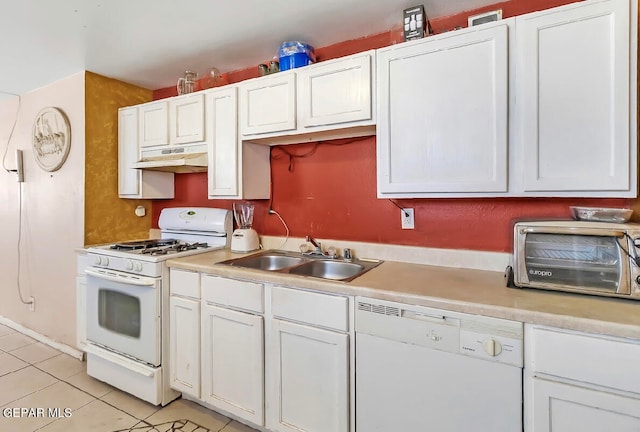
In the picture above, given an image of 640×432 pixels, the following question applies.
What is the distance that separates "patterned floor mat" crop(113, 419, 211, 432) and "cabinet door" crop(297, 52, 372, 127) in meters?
1.85

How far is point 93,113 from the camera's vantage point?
2.73 meters

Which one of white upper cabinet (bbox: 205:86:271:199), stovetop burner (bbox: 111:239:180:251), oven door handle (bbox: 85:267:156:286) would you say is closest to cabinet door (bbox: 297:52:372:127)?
white upper cabinet (bbox: 205:86:271:199)

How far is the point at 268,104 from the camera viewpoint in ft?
6.93

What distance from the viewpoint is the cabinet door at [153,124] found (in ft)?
8.46

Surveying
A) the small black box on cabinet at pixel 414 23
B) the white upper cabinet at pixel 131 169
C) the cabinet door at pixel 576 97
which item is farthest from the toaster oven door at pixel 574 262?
the white upper cabinet at pixel 131 169

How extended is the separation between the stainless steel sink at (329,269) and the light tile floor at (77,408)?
37.4 inches

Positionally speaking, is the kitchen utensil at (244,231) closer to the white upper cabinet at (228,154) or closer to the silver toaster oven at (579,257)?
the white upper cabinet at (228,154)

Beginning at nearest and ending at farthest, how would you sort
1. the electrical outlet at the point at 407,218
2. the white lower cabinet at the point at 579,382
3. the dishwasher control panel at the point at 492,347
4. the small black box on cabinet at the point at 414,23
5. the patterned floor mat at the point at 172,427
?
the white lower cabinet at the point at 579,382 < the dishwasher control panel at the point at 492,347 < the small black box on cabinet at the point at 414,23 < the patterned floor mat at the point at 172,427 < the electrical outlet at the point at 407,218

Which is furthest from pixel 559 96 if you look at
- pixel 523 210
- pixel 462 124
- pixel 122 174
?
pixel 122 174

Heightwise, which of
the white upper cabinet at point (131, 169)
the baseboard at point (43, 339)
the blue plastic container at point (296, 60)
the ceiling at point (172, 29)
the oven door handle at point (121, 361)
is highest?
A: the ceiling at point (172, 29)

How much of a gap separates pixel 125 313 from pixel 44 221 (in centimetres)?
151

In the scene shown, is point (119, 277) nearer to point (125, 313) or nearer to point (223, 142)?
point (125, 313)

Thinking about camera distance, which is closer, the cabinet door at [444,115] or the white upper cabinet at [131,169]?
the cabinet door at [444,115]

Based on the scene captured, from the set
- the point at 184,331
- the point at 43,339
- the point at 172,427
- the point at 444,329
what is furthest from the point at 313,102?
the point at 43,339
